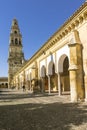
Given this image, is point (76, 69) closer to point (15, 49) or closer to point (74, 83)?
point (74, 83)

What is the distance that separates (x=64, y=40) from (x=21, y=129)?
33.7 feet

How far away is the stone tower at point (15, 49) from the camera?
62378 millimetres

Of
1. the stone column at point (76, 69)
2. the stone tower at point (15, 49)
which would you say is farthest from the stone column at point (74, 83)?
the stone tower at point (15, 49)

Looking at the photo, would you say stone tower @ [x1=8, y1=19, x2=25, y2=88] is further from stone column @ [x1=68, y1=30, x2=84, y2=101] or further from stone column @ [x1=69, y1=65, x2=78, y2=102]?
stone column @ [x1=69, y1=65, x2=78, y2=102]

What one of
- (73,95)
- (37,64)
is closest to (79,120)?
(73,95)

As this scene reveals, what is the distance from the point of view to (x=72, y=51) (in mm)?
12586

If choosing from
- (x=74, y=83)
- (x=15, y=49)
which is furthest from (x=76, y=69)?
(x=15, y=49)

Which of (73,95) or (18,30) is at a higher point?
(18,30)

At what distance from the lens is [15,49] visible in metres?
63.4

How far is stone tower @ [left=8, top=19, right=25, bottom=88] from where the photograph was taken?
205 feet

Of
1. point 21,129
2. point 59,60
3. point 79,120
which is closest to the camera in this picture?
point 21,129

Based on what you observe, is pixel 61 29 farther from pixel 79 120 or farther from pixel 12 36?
pixel 12 36

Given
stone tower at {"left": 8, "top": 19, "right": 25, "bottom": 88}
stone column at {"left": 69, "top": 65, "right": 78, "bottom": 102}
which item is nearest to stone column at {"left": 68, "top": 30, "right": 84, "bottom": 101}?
stone column at {"left": 69, "top": 65, "right": 78, "bottom": 102}

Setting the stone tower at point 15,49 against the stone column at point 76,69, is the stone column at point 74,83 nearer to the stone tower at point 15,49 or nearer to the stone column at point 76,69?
the stone column at point 76,69
